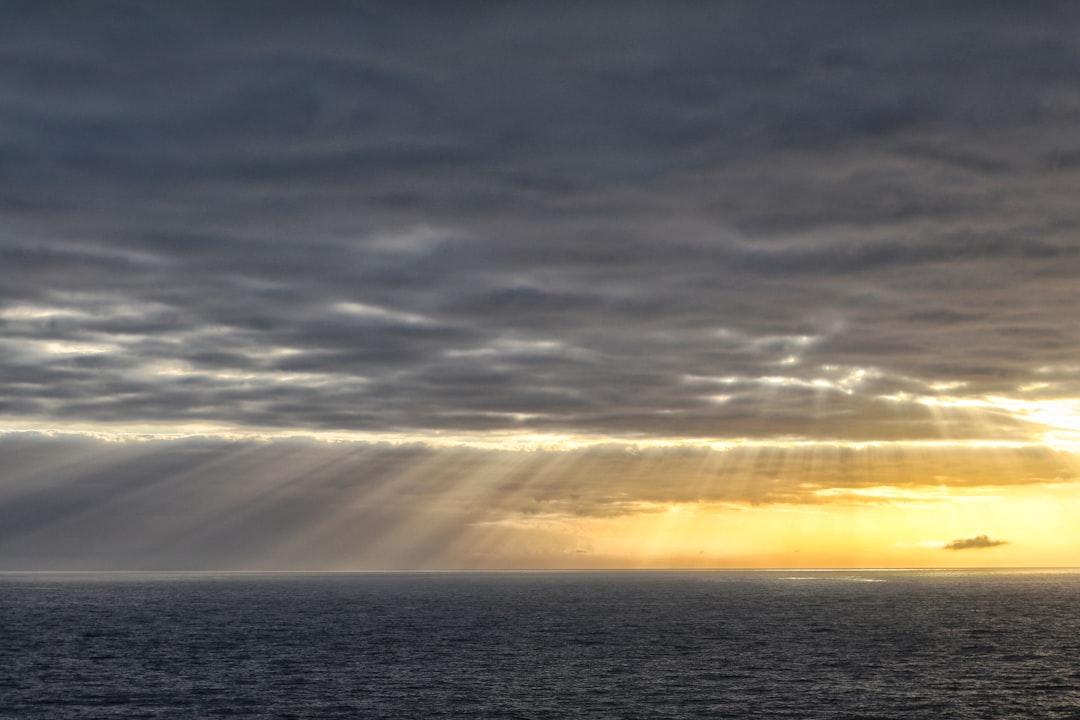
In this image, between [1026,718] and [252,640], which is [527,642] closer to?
[252,640]

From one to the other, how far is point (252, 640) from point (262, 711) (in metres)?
72.4

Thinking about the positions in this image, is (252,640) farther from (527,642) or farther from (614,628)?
(614,628)

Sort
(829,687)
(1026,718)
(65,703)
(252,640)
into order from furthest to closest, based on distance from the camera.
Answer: (252,640)
(829,687)
(65,703)
(1026,718)

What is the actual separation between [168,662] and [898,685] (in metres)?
86.6

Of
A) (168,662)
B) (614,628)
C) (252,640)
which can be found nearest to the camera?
(168,662)

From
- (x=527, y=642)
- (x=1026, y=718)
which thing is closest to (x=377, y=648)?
(x=527, y=642)

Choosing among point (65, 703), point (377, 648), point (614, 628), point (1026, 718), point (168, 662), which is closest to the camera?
point (1026, 718)

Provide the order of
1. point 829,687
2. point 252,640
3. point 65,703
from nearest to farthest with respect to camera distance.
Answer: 1. point 65,703
2. point 829,687
3. point 252,640

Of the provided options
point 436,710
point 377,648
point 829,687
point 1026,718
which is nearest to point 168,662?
point 377,648

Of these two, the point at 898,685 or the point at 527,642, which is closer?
the point at 898,685

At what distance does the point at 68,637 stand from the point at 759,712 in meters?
120

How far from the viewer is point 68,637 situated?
164 meters

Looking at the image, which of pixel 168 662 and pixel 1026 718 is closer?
pixel 1026 718

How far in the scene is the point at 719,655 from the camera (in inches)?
5384
